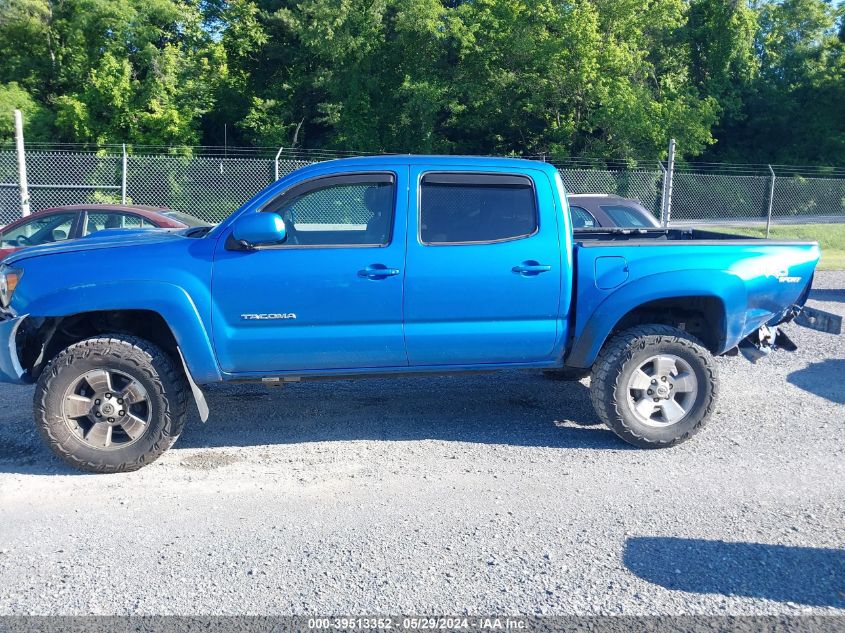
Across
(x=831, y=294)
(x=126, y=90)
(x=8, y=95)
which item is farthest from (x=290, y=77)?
(x=831, y=294)

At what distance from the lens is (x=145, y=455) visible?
16.2 ft

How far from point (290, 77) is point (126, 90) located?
24.3 ft

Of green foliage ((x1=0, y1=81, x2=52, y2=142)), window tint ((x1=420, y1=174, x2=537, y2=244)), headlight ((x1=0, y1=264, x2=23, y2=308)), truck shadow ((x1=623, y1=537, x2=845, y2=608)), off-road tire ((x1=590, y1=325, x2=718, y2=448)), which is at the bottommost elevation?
truck shadow ((x1=623, y1=537, x2=845, y2=608))

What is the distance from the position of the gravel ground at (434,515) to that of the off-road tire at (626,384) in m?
0.15

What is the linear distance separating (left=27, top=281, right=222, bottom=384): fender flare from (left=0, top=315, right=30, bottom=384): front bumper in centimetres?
14

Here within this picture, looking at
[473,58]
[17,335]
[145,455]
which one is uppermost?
[473,58]

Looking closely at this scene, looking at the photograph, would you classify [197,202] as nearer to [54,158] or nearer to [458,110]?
[54,158]

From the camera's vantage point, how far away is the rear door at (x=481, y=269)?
16.9 ft

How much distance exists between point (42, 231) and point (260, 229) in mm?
7361

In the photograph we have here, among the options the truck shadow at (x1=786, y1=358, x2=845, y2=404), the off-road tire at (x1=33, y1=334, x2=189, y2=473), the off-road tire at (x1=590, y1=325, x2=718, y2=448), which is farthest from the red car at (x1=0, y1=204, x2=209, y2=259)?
the truck shadow at (x1=786, y1=358, x2=845, y2=404)

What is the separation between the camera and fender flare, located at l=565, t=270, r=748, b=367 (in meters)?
5.29

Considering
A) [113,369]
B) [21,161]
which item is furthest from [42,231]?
[113,369]

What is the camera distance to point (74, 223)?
10602 mm

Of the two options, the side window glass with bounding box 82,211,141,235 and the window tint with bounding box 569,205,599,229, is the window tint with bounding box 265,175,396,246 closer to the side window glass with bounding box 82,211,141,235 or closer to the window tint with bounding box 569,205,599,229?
the window tint with bounding box 569,205,599,229
